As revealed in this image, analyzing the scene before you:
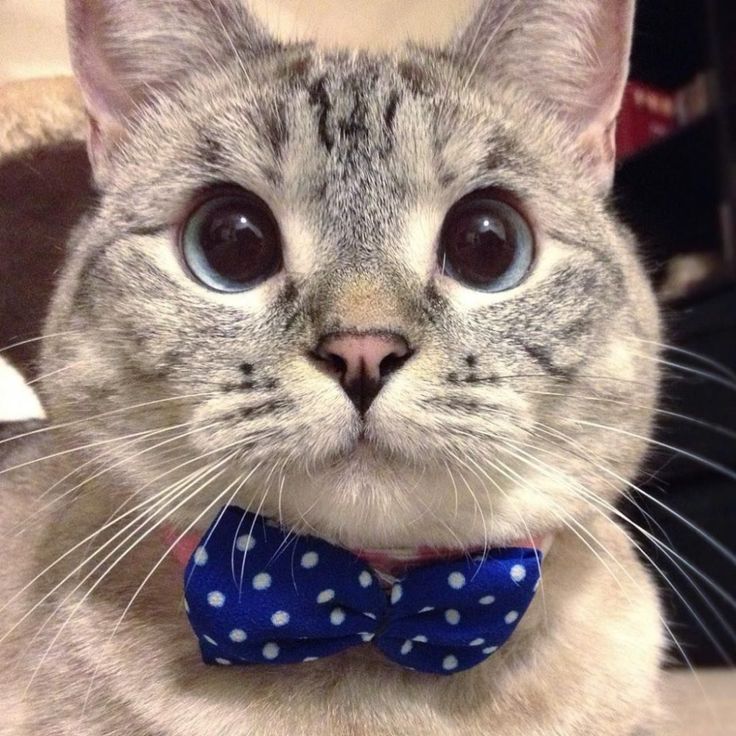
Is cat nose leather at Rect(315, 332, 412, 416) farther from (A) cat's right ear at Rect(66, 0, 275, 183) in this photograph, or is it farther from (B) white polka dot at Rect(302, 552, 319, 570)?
(A) cat's right ear at Rect(66, 0, 275, 183)

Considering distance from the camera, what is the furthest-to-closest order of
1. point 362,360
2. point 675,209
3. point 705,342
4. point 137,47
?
point 675,209
point 705,342
point 137,47
point 362,360

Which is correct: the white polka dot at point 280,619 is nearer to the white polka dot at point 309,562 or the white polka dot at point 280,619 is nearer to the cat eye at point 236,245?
the white polka dot at point 309,562

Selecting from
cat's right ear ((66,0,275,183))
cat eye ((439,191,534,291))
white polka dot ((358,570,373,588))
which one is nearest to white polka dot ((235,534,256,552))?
white polka dot ((358,570,373,588))

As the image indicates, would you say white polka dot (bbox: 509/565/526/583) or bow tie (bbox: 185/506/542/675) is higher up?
white polka dot (bbox: 509/565/526/583)

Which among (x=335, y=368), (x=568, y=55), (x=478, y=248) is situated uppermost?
(x=568, y=55)

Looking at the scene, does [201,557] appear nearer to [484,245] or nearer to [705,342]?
[484,245]

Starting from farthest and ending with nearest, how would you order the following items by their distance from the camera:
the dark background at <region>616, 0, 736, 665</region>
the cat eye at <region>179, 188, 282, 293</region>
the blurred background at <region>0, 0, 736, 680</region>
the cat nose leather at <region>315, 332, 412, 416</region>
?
the dark background at <region>616, 0, 736, 665</region>
the blurred background at <region>0, 0, 736, 680</region>
the cat eye at <region>179, 188, 282, 293</region>
the cat nose leather at <region>315, 332, 412, 416</region>

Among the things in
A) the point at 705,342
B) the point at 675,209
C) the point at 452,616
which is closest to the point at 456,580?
the point at 452,616

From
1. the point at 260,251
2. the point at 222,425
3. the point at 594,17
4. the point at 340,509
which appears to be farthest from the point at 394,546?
the point at 594,17
